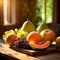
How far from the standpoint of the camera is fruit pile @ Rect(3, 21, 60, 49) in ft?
4.85

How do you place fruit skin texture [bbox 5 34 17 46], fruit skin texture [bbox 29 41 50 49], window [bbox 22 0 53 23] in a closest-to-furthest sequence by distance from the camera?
fruit skin texture [bbox 29 41 50 49]
fruit skin texture [bbox 5 34 17 46]
window [bbox 22 0 53 23]

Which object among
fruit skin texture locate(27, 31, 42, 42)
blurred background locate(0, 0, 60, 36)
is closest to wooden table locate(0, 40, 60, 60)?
fruit skin texture locate(27, 31, 42, 42)

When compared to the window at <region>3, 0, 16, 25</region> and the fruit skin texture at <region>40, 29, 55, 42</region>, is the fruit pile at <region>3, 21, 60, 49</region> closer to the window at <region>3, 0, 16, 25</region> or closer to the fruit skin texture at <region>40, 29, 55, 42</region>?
the fruit skin texture at <region>40, 29, 55, 42</region>

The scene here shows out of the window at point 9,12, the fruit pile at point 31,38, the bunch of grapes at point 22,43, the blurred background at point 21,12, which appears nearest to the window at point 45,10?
the blurred background at point 21,12

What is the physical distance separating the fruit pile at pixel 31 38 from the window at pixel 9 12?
127cm

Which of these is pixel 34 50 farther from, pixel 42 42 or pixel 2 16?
pixel 2 16

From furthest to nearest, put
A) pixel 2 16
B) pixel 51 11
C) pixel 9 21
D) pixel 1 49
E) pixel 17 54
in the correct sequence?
1. pixel 51 11
2. pixel 9 21
3. pixel 2 16
4. pixel 1 49
5. pixel 17 54

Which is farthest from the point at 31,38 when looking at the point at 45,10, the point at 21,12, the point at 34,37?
the point at 45,10

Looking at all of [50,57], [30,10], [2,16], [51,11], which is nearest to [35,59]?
[50,57]

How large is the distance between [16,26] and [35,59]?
1606 mm

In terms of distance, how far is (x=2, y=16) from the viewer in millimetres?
2766

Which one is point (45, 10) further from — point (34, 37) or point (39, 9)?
point (34, 37)

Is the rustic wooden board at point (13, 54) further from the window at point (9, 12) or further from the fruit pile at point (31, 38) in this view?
the window at point (9, 12)

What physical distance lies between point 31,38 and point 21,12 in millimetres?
1518
